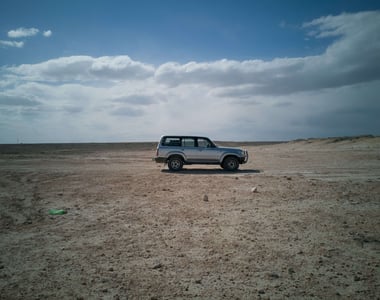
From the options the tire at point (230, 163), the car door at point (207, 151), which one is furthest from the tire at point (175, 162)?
the tire at point (230, 163)

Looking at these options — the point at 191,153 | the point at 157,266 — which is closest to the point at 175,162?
the point at 191,153

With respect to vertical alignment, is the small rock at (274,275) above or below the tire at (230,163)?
below

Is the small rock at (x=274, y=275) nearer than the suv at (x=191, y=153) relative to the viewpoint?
Yes

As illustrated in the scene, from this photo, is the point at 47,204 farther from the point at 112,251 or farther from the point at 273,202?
the point at 273,202

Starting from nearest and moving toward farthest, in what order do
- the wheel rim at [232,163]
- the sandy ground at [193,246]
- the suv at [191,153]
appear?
the sandy ground at [193,246] < the suv at [191,153] < the wheel rim at [232,163]

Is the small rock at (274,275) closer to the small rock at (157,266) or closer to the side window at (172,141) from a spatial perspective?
the small rock at (157,266)

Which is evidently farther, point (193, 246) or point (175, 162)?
point (175, 162)

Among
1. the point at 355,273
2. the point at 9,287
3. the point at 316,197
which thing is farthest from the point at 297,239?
the point at 9,287

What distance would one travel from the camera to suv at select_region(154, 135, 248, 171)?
15281 mm

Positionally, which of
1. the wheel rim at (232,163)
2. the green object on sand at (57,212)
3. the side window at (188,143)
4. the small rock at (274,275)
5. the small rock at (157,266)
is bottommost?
the small rock at (274,275)

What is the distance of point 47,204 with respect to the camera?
25.5ft

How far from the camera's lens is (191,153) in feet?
50.3

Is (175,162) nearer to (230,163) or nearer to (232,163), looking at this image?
(230,163)

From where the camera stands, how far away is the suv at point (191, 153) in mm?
15281
